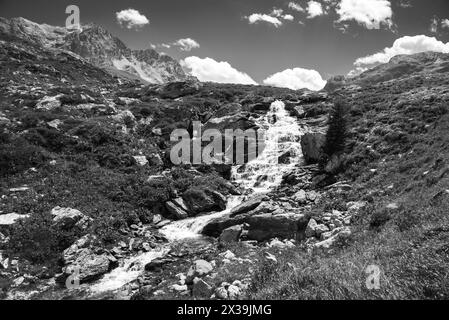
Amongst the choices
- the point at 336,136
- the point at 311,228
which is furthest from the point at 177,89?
the point at 311,228

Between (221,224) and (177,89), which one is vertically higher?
(177,89)

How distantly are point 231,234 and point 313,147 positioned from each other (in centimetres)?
1529

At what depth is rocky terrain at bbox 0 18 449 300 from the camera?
858cm

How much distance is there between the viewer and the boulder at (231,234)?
1873 centimetres

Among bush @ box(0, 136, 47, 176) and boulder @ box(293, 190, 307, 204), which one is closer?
boulder @ box(293, 190, 307, 204)

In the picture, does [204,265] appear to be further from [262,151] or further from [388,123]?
[388,123]

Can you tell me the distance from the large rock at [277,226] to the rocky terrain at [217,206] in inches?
3.1

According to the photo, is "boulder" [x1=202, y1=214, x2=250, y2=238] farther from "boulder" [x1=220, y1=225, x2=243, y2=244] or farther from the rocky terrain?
"boulder" [x1=220, y1=225, x2=243, y2=244]

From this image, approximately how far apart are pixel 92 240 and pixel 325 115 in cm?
3340

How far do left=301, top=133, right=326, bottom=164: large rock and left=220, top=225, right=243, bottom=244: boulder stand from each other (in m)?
13.7

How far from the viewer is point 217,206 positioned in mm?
25453

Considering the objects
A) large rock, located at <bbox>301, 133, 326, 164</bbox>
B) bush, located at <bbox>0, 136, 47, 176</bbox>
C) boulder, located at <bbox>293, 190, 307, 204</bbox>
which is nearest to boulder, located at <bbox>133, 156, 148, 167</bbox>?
bush, located at <bbox>0, 136, 47, 176</bbox>

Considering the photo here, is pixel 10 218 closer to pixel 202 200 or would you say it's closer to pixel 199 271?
pixel 202 200
